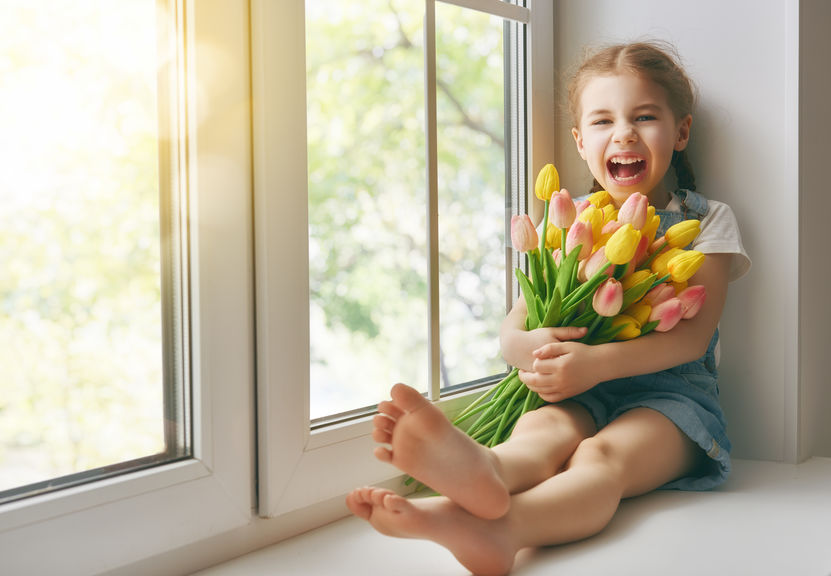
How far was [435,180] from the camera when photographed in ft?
3.89

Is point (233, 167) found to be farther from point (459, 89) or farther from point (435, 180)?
point (459, 89)

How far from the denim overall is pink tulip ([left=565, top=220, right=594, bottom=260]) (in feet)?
0.74

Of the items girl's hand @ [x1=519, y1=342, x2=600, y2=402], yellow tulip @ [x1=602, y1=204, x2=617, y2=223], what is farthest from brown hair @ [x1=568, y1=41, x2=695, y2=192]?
girl's hand @ [x1=519, y1=342, x2=600, y2=402]

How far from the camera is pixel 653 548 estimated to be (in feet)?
2.74

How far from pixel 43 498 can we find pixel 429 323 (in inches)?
24.5

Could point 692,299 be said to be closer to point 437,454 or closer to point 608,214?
point 608,214

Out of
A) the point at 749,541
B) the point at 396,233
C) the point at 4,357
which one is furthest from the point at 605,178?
the point at 4,357

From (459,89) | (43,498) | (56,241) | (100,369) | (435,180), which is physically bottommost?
(43,498)

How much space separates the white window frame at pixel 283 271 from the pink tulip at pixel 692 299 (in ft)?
1.68

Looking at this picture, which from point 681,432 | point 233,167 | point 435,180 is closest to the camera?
point 233,167

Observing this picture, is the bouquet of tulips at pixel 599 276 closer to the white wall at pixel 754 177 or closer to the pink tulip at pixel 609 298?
the pink tulip at pixel 609 298

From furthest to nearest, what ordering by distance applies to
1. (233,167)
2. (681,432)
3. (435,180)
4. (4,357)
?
(435,180)
(681,432)
(233,167)
(4,357)

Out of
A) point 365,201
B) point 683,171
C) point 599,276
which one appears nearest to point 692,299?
point 599,276

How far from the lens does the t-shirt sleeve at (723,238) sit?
3.84 feet
